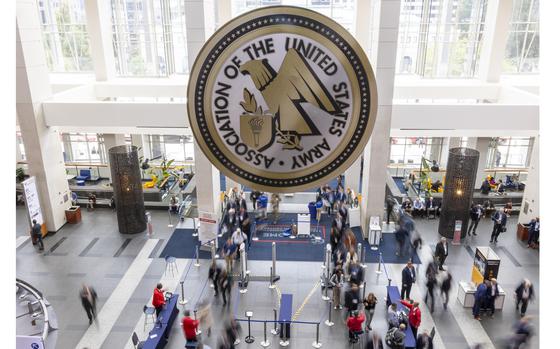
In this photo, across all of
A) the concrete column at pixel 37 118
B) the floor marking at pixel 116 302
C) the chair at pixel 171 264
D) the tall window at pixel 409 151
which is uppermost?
the concrete column at pixel 37 118

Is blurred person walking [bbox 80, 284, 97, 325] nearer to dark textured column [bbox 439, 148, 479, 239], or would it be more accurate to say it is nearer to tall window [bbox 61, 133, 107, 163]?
dark textured column [bbox 439, 148, 479, 239]

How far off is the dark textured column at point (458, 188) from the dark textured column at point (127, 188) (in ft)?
43.2

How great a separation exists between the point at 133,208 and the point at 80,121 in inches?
166

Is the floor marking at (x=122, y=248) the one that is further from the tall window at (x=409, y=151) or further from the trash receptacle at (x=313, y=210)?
the tall window at (x=409, y=151)

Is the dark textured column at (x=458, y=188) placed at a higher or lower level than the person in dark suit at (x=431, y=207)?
higher

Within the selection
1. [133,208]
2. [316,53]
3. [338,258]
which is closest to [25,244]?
[133,208]

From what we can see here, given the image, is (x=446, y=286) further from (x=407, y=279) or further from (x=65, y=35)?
(x=65, y=35)

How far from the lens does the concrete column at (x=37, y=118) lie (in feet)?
54.3

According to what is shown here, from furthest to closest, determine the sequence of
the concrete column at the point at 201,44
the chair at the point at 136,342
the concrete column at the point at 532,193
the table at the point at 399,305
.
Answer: the concrete column at the point at 532,193 → the concrete column at the point at 201,44 → the table at the point at 399,305 → the chair at the point at 136,342

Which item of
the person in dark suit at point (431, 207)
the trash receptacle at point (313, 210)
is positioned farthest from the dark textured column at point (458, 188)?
the trash receptacle at point (313, 210)

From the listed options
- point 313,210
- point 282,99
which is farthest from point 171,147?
point 282,99

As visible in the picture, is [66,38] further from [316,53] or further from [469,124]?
[316,53]

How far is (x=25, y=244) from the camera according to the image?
1773 cm

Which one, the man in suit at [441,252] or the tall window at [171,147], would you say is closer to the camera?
the man in suit at [441,252]
